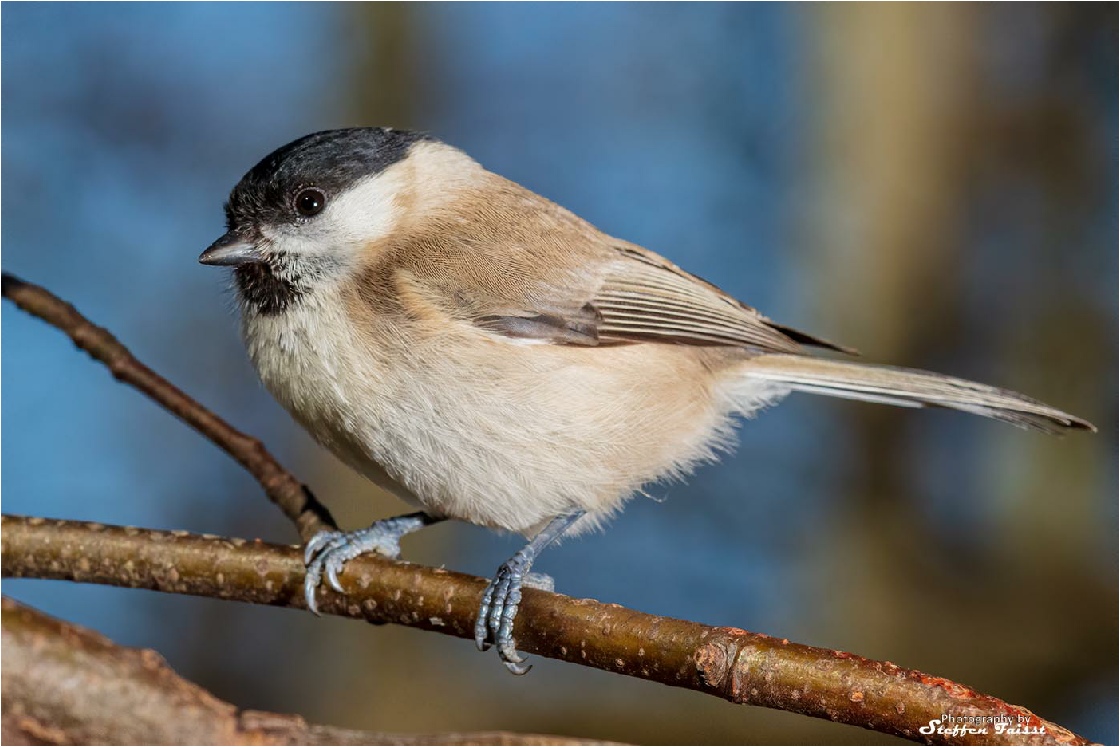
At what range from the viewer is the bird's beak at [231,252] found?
1988 mm

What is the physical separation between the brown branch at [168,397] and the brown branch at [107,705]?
44cm

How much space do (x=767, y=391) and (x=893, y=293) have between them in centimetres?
243

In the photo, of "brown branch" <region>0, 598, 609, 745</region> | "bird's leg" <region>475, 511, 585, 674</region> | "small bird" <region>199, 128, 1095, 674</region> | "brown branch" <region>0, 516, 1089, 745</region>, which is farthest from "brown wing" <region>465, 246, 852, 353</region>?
"brown branch" <region>0, 598, 609, 745</region>

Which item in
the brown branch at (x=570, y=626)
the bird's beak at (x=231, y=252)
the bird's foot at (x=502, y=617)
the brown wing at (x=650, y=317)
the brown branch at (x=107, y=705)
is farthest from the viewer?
the brown wing at (x=650, y=317)

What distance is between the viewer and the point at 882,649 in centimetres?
404

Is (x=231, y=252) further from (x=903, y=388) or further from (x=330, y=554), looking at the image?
(x=903, y=388)

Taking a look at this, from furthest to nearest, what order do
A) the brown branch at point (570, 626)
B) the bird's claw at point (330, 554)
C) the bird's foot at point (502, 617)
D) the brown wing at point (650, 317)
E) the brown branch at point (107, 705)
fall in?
the brown wing at point (650, 317), the bird's claw at point (330, 554), the bird's foot at point (502, 617), the brown branch at point (107, 705), the brown branch at point (570, 626)

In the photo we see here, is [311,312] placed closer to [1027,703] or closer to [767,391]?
[767,391]

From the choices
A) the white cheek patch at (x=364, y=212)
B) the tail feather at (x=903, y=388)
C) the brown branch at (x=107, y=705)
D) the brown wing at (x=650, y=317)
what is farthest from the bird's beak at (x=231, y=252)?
the tail feather at (x=903, y=388)

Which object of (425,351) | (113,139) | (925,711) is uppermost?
(113,139)

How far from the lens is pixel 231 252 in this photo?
2008mm

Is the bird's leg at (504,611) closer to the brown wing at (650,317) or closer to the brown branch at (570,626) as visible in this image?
the brown branch at (570,626)

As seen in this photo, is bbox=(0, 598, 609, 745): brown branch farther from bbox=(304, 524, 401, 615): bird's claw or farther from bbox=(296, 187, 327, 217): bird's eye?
bbox=(296, 187, 327, 217): bird's eye

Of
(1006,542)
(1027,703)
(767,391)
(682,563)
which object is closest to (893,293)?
(1006,542)
